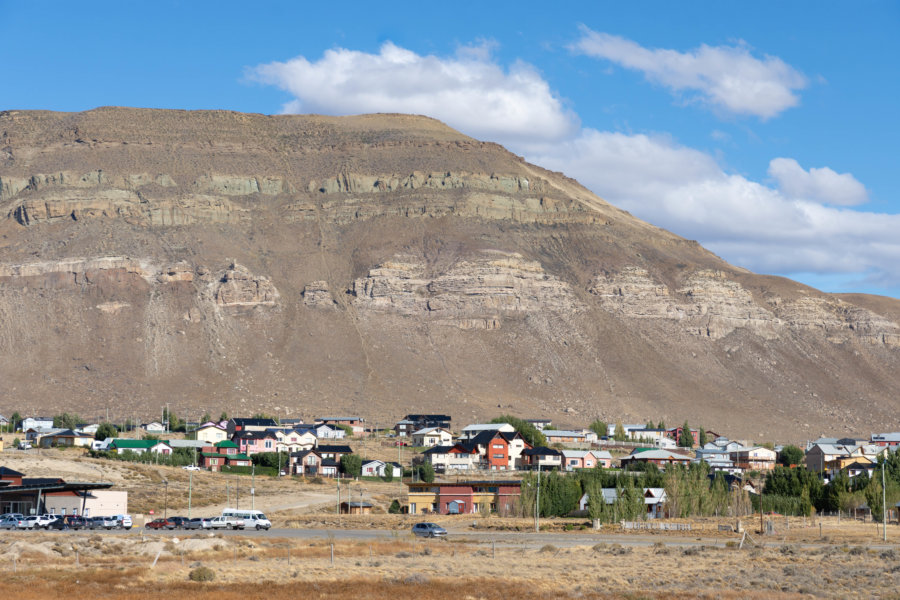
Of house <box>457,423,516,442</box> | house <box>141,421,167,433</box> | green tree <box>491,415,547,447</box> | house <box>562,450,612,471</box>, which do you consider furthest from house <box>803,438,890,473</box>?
house <box>141,421,167,433</box>

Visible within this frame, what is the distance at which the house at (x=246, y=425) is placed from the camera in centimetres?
13875

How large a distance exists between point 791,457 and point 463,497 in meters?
56.9

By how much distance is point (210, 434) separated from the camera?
136750 millimetres

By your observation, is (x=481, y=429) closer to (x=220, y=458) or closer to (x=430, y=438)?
(x=430, y=438)

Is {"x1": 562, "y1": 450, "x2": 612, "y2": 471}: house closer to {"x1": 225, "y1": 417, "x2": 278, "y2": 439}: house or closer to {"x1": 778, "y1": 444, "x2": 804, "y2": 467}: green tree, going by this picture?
{"x1": 778, "y1": 444, "x2": 804, "y2": 467}: green tree

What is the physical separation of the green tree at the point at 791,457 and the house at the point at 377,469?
44.3 m

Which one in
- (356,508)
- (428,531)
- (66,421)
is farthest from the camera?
(66,421)

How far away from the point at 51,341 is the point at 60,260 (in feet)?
74.9

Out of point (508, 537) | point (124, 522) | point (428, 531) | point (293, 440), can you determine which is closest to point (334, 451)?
point (293, 440)

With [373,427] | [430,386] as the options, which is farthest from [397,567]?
[430,386]

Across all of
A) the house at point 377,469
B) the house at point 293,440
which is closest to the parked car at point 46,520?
the house at point 377,469

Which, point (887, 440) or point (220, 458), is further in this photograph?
point (887, 440)

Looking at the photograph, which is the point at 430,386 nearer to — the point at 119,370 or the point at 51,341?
the point at 119,370

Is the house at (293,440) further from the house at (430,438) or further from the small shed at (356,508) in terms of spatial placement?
the small shed at (356,508)
